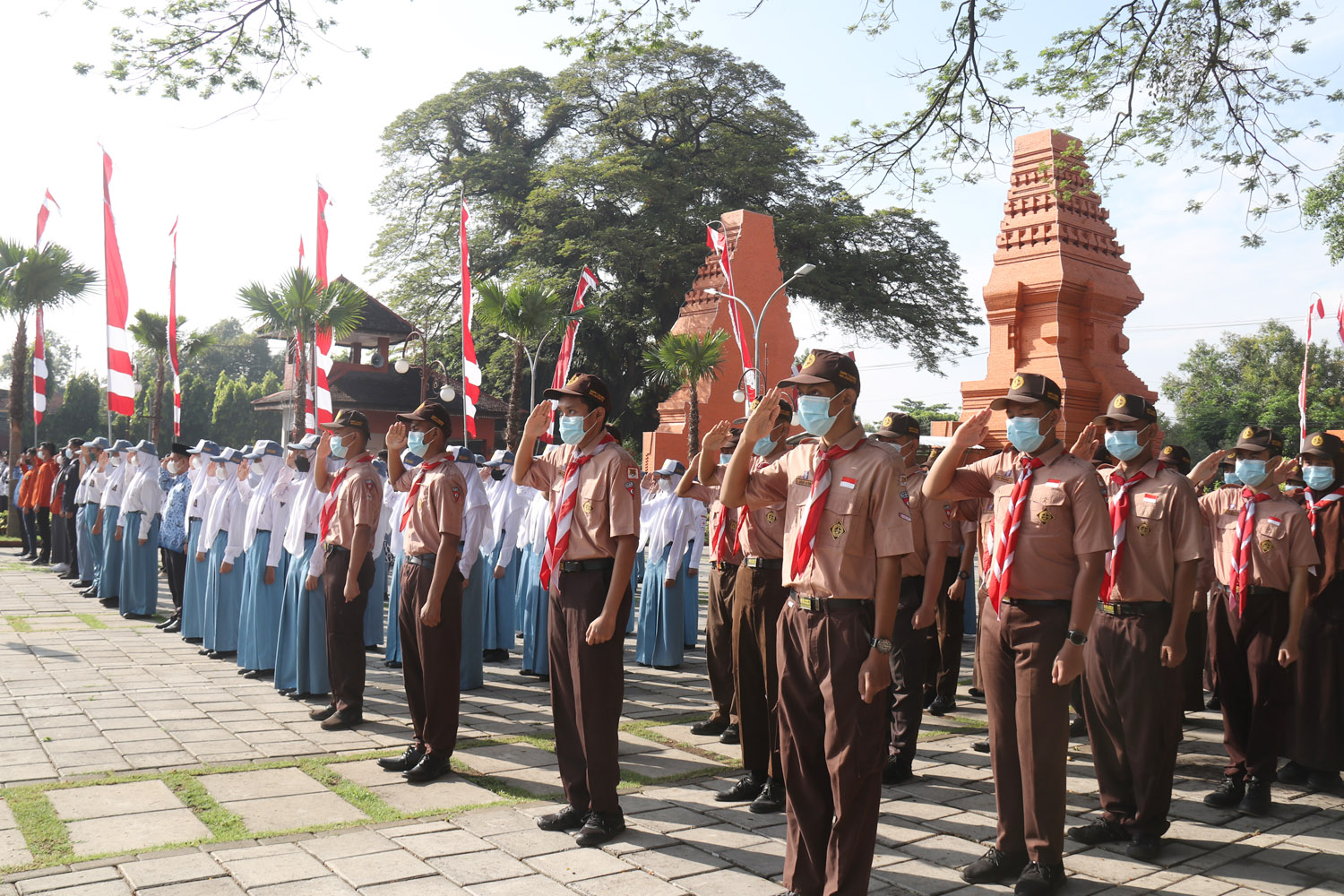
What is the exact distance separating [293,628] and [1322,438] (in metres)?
7.41

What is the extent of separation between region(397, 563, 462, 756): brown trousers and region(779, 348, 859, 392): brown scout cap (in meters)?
2.74

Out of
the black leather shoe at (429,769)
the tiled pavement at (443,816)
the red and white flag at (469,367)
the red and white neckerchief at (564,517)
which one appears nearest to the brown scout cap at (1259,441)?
the tiled pavement at (443,816)

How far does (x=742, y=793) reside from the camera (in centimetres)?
526

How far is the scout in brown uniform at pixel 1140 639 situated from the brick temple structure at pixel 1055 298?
9.01 m

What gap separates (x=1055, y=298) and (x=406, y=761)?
11.4m

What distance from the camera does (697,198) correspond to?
1362 inches

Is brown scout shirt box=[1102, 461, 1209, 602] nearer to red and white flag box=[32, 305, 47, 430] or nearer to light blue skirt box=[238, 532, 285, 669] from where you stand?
light blue skirt box=[238, 532, 285, 669]

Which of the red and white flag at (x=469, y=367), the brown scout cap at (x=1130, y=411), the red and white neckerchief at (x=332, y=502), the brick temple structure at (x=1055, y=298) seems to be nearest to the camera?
the brown scout cap at (x=1130, y=411)

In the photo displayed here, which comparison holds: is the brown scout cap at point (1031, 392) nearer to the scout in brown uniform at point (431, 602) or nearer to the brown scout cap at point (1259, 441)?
the brown scout cap at point (1259, 441)

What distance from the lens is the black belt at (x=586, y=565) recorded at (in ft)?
15.8

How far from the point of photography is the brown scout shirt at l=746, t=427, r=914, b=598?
3.70 meters

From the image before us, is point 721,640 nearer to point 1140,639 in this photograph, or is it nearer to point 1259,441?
point 1140,639

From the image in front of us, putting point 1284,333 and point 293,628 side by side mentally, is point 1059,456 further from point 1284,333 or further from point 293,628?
point 1284,333

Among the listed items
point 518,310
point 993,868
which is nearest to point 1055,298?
point 993,868
